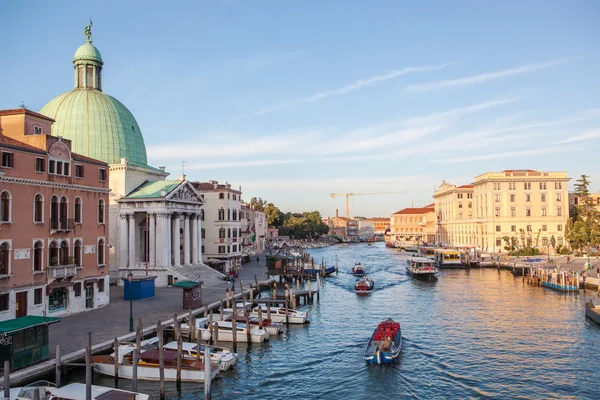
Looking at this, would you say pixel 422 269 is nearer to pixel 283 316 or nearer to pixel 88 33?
pixel 283 316

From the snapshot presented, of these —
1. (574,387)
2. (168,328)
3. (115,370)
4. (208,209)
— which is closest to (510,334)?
(574,387)

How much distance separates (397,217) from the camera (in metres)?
197

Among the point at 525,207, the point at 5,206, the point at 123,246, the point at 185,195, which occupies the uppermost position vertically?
the point at 185,195

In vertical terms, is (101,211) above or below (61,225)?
above

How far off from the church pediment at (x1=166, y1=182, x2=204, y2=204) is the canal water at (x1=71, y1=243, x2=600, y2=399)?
19.3 metres

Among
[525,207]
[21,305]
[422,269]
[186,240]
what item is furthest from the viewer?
[525,207]

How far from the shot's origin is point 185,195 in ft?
196

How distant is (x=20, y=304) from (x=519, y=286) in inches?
2093

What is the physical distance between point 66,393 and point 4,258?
1396 centimetres

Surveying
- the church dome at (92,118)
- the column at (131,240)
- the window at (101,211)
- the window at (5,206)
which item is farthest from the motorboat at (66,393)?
the church dome at (92,118)

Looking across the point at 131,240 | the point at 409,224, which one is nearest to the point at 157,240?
the point at 131,240

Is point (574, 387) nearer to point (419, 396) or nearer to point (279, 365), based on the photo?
point (419, 396)

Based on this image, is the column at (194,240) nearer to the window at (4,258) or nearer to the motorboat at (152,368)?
the window at (4,258)

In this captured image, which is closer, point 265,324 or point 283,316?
point 265,324
